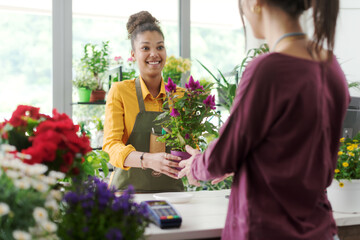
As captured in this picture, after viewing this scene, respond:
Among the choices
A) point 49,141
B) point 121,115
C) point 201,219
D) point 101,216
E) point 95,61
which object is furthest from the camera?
point 95,61

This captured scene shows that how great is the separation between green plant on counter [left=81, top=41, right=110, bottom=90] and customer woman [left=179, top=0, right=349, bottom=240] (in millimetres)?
2766

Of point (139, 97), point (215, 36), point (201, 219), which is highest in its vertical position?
point (215, 36)

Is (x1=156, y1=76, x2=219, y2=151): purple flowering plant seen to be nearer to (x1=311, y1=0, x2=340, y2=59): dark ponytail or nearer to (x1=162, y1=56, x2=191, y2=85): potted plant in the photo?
(x1=311, y1=0, x2=340, y2=59): dark ponytail

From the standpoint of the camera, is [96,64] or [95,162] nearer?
[95,162]

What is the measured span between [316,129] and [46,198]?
73 cm

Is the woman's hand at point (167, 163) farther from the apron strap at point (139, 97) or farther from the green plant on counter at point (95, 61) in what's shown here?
the green plant on counter at point (95, 61)

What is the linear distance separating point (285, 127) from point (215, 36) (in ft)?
12.2

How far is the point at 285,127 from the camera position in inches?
41.5

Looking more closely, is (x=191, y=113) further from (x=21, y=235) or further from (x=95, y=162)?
(x=21, y=235)

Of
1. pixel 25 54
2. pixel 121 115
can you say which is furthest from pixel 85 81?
pixel 121 115

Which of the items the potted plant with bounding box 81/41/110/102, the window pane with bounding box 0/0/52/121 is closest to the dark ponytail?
the potted plant with bounding box 81/41/110/102

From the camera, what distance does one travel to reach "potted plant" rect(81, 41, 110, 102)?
12.3ft

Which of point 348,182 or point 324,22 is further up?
point 324,22

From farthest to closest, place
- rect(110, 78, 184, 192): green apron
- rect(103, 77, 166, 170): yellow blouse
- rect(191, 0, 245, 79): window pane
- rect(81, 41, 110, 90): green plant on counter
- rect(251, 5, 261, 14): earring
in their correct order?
rect(191, 0, 245, 79): window pane → rect(81, 41, 110, 90): green plant on counter → rect(110, 78, 184, 192): green apron → rect(103, 77, 166, 170): yellow blouse → rect(251, 5, 261, 14): earring
